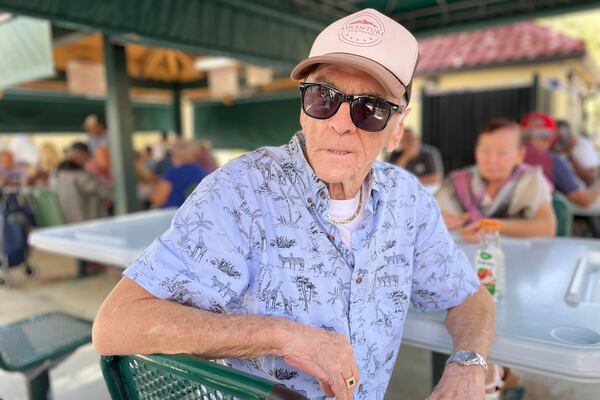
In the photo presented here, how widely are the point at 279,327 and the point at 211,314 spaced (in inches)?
6.0

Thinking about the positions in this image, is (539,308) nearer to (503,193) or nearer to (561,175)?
(503,193)

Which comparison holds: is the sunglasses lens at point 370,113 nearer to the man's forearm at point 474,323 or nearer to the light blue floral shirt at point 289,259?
the light blue floral shirt at point 289,259

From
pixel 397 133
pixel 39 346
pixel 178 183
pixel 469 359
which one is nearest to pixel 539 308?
pixel 469 359

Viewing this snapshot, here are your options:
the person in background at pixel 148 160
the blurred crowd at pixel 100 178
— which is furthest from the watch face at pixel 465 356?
the person in background at pixel 148 160

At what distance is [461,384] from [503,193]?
5.24 ft

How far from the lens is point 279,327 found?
100cm

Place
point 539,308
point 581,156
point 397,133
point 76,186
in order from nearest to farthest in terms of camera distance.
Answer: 1. point 397,133
2. point 539,308
3. point 581,156
4. point 76,186

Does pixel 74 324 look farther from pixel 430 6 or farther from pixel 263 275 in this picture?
pixel 430 6

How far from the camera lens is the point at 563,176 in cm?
356

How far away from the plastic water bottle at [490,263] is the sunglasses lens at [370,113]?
630mm

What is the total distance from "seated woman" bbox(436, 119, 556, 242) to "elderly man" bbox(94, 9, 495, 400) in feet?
3.88

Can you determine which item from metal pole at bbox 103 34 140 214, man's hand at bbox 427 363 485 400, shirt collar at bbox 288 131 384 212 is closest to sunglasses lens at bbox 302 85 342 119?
shirt collar at bbox 288 131 384 212

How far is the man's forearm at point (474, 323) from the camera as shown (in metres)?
1.23

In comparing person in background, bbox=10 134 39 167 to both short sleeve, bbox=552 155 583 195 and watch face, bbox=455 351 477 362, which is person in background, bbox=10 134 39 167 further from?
watch face, bbox=455 351 477 362
